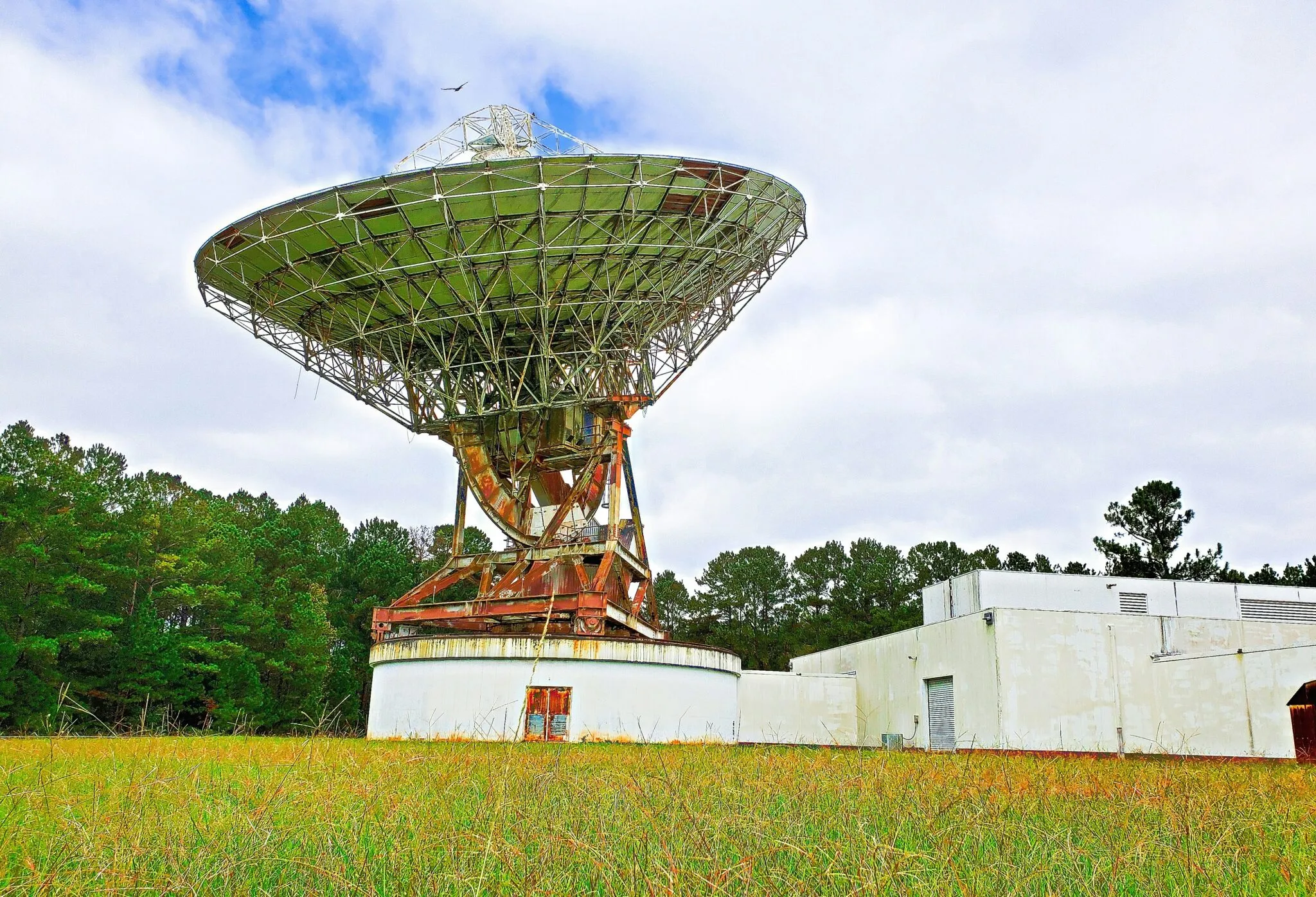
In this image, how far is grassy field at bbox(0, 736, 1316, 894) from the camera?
363 centimetres

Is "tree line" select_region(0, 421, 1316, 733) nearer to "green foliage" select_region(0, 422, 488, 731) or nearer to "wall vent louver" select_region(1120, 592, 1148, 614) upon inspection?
"green foliage" select_region(0, 422, 488, 731)

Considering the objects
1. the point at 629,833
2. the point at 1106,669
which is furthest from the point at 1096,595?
the point at 629,833

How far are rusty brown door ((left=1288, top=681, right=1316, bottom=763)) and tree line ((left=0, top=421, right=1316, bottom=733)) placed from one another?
2587 centimetres

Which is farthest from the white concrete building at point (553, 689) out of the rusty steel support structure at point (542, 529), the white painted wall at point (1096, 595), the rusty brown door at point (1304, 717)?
the rusty brown door at point (1304, 717)

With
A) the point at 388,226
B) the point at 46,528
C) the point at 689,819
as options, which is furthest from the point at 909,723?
the point at 46,528

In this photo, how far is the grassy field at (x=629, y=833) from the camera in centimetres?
363

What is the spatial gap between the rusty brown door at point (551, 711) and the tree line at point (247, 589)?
5689 mm

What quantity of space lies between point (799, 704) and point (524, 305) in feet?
62.1

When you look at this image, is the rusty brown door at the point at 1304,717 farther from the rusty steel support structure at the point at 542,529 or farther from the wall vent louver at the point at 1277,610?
the rusty steel support structure at the point at 542,529

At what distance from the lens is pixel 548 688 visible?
25469mm

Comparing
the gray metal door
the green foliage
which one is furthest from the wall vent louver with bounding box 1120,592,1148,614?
the green foliage

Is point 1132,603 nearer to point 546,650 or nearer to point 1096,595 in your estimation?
point 1096,595

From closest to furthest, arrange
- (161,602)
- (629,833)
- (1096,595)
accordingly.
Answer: (629,833), (1096,595), (161,602)

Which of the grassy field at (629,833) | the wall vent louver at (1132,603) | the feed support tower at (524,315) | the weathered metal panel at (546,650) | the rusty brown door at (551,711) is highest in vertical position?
the feed support tower at (524,315)
